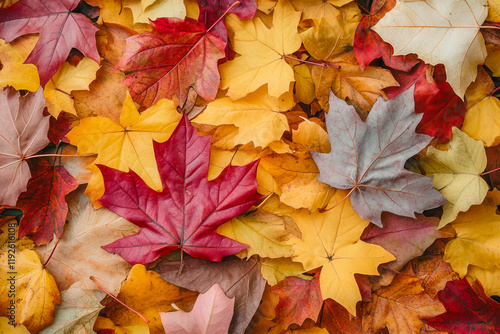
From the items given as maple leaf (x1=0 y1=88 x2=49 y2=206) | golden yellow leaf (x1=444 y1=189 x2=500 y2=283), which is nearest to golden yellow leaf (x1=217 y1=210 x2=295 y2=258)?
golden yellow leaf (x1=444 y1=189 x2=500 y2=283)

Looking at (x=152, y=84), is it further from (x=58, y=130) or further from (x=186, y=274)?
(x=186, y=274)

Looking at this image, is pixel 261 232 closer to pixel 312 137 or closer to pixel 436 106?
pixel 312 137

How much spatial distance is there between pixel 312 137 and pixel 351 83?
9.0 inches

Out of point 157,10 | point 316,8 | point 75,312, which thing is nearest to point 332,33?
point 316,8

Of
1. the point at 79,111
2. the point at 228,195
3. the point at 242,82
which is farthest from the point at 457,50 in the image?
the point at 79,111

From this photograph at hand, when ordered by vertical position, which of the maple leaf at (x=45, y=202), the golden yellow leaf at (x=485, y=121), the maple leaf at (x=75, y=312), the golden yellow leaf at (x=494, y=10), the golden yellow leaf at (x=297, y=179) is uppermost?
the golden yellow leaf at (x=494, y=10)

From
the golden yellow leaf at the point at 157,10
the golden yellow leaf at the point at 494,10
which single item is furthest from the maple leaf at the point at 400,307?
the golden yellow leaf at the point at 157,10

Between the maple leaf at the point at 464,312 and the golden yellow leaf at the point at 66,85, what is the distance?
4.38ft

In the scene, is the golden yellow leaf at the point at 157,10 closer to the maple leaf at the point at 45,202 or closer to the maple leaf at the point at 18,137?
the maple leaf at the point at 18,137

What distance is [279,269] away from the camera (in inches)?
41.0

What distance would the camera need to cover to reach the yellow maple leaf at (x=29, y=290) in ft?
3.33

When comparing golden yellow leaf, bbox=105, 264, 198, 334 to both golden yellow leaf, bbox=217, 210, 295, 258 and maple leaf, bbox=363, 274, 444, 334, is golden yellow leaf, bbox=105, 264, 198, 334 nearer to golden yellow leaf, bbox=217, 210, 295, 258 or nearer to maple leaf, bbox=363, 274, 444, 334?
golden yellow leaf, bbox=217, 210, 295, 258

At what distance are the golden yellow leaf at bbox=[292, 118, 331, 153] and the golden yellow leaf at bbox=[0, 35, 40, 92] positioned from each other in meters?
0.90

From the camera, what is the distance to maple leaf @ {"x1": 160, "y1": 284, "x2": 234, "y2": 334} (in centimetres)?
95
